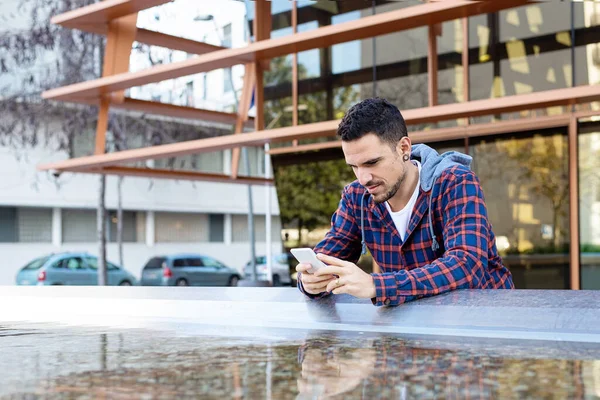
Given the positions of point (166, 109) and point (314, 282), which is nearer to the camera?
point (314, 282)

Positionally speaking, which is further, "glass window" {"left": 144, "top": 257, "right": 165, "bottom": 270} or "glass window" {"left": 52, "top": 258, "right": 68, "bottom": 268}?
"glass window" {"left": 144, "top": 257, "right": 165, "bottom": 270}

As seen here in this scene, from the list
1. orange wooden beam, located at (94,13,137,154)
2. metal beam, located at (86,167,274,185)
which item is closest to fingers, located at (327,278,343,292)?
orange wooden beam, located at (94,13,137,154)

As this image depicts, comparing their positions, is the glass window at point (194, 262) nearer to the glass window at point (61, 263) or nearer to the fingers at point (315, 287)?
the glass window at point (61, 263)

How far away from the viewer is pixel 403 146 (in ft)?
10.3

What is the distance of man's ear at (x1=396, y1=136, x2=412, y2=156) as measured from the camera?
10.2 feet

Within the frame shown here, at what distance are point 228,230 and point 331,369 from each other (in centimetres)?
3495

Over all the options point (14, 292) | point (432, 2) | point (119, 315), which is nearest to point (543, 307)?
point (119, 315)

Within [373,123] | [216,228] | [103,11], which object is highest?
[103,11]

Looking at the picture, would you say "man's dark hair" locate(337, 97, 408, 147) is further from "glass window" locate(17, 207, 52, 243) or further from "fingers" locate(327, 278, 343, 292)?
"glass window" locate(17, 207, 52, 243)

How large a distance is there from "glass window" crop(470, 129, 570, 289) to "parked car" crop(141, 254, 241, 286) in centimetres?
1483

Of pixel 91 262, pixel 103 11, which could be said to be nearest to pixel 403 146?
pixel 103 11

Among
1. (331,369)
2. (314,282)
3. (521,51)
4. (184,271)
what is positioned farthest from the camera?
(184,271)

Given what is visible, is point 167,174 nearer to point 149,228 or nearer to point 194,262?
point 194,262

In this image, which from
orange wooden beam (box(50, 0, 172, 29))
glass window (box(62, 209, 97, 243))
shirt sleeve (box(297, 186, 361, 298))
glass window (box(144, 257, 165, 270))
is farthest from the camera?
glass window (box(62, 209, 97, 243))
